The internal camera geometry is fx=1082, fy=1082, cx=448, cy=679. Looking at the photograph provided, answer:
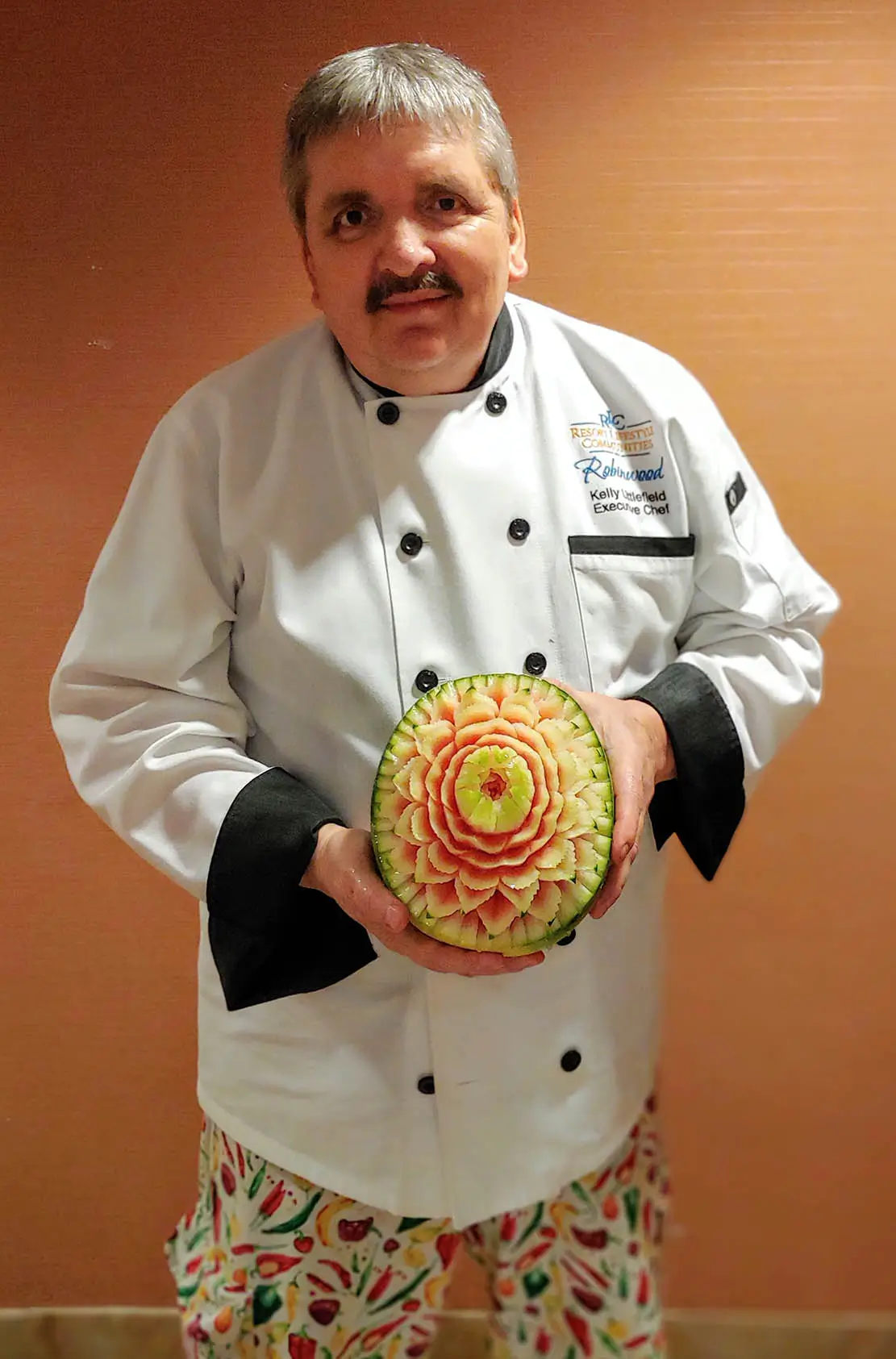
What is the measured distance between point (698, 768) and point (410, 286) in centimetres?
47

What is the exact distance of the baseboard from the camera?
136cm

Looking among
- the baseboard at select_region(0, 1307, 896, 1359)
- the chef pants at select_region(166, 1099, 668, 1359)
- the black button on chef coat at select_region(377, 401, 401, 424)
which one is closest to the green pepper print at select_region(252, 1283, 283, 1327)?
the chef pants at select_region(166, 1099, 668, 1359)

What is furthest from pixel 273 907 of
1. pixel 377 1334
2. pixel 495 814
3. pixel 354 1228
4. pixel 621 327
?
pixel 621 327

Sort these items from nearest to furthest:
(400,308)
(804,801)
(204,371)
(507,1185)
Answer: (400,308)
(507,1185)
(204,371)
(804,801)

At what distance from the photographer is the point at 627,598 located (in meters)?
0.94

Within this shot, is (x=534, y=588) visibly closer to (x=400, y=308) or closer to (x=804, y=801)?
(x=400, y=308)

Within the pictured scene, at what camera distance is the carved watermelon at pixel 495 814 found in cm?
73

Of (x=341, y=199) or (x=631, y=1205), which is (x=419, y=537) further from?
(x=631, y=1205)

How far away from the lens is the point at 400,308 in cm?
84

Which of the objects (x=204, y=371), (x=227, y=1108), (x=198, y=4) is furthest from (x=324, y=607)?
(x=198, y=4)

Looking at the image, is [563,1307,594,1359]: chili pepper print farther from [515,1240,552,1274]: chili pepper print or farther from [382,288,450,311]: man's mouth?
[382,288,450,311]: man's mouth

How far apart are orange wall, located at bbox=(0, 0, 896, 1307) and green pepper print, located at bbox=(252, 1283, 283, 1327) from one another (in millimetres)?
318

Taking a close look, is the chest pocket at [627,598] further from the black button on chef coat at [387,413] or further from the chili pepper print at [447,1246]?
the chili pepper print at [447,1246]

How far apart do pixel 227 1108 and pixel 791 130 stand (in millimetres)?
1119
